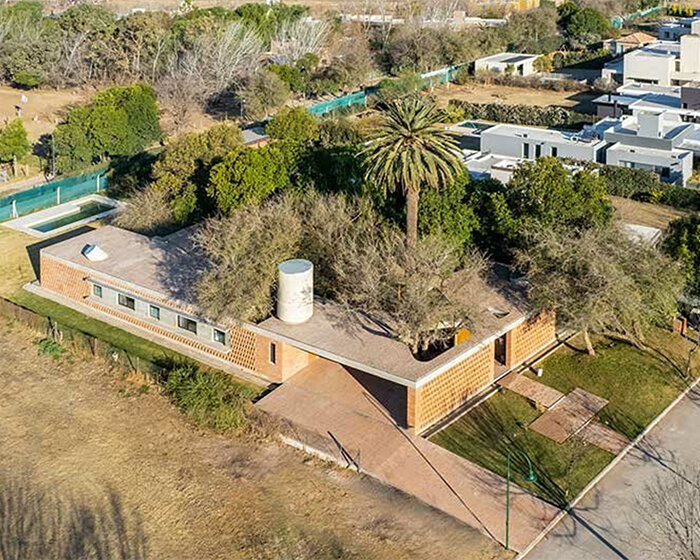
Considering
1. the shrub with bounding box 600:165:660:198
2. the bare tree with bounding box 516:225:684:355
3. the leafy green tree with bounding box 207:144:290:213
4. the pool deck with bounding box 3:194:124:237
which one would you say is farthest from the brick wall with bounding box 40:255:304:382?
the shrub with bounding box 600:165:660:198

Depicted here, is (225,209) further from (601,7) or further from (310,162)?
(601,7)

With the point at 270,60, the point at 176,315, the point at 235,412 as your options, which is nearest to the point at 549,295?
the point at 235,412

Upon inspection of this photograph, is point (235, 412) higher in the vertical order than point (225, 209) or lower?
lower

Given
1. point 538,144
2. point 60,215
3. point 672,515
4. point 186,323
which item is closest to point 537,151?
point 538,144

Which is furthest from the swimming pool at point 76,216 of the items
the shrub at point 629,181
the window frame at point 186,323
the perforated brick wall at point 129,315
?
the shrub at point 629,181

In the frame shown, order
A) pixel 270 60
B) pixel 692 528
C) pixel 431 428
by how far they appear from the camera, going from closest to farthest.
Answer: pixel 692 528 < pixel 431 428 < pixel 270 60

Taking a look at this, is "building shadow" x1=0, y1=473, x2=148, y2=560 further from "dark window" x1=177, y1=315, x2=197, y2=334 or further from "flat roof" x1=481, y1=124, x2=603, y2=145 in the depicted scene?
"flat roof" x1=481, y1=124, x2=603, y2=145
